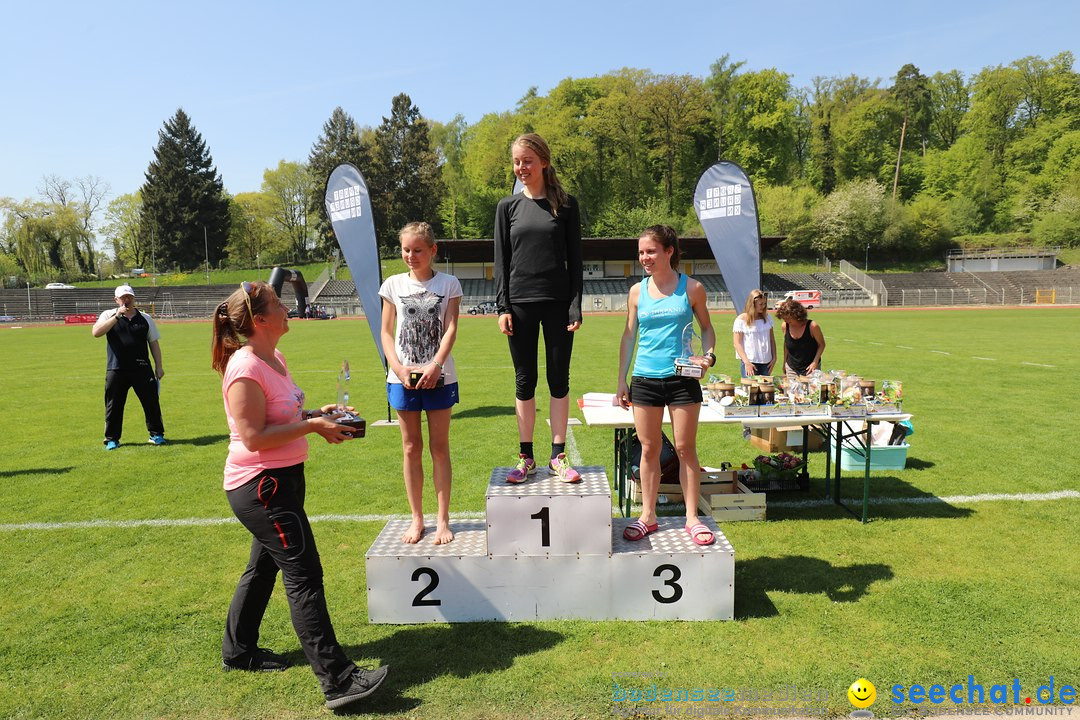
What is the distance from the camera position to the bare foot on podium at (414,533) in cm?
387

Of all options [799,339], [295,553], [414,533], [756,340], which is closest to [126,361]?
[414,533]

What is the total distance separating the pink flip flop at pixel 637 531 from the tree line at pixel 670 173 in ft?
210

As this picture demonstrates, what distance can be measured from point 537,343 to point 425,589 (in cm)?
158

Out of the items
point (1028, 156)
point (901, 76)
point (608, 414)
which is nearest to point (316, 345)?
point (608, 414)

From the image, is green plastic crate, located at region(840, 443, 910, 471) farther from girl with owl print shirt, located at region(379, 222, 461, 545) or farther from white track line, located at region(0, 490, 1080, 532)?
girl with owl print shirt, located at region(379, 222, 461, 545)

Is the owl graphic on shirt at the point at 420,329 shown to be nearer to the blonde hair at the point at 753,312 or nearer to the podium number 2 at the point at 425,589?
the podium number 2 at the point at 425,589

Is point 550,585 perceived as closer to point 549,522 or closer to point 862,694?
point 549,522

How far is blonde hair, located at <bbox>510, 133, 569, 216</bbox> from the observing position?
12.6 ft

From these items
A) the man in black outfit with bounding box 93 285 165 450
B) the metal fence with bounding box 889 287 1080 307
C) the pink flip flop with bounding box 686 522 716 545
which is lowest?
the metal fence with bounding box 889 287 1080 307

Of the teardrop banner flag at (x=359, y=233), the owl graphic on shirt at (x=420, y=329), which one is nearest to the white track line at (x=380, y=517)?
the owl graphic on shirt at (x=420, y=329)

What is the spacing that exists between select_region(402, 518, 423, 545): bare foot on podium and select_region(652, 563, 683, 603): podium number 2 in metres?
1.41

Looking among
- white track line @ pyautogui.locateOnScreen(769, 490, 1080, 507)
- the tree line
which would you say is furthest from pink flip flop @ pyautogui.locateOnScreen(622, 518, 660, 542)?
the tree line

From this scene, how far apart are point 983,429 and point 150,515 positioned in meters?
9.40

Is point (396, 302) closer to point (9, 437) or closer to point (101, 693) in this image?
point (101, 693)
